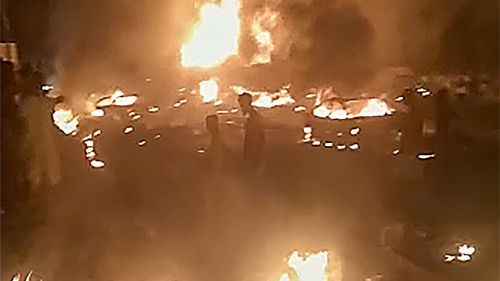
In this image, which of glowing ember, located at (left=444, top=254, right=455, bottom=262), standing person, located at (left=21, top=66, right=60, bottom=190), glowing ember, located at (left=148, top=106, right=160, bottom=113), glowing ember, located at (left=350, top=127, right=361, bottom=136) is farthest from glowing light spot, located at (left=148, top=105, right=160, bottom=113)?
glowing ember, located at (left=444, top=254, right=455, bottom=262)

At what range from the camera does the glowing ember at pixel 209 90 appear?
899 millimetres

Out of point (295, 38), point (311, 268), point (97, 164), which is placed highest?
point (295, 38)

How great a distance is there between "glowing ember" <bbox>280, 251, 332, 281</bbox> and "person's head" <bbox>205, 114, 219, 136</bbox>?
16 centimetres

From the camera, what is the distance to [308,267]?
889mm

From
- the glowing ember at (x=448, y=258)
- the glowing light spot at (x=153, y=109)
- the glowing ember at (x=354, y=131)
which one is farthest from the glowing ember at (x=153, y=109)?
the glowing ember at (x=448, y=258)

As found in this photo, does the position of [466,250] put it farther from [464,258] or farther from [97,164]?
[97,164]

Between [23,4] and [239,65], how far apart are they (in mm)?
262

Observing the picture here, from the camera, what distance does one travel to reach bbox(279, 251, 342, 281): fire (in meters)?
0.89

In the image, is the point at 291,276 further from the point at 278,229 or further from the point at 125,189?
the point at 125,189

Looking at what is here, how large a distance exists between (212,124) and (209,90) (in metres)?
0.04

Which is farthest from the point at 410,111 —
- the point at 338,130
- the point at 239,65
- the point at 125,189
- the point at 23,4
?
the point at 23,4

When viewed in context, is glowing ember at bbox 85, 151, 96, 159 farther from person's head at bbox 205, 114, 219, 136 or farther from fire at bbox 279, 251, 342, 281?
fire at bbox 279, 251, 342, 281

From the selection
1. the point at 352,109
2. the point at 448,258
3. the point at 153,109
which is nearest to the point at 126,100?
the point at 153,109

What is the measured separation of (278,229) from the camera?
35.5 inches
